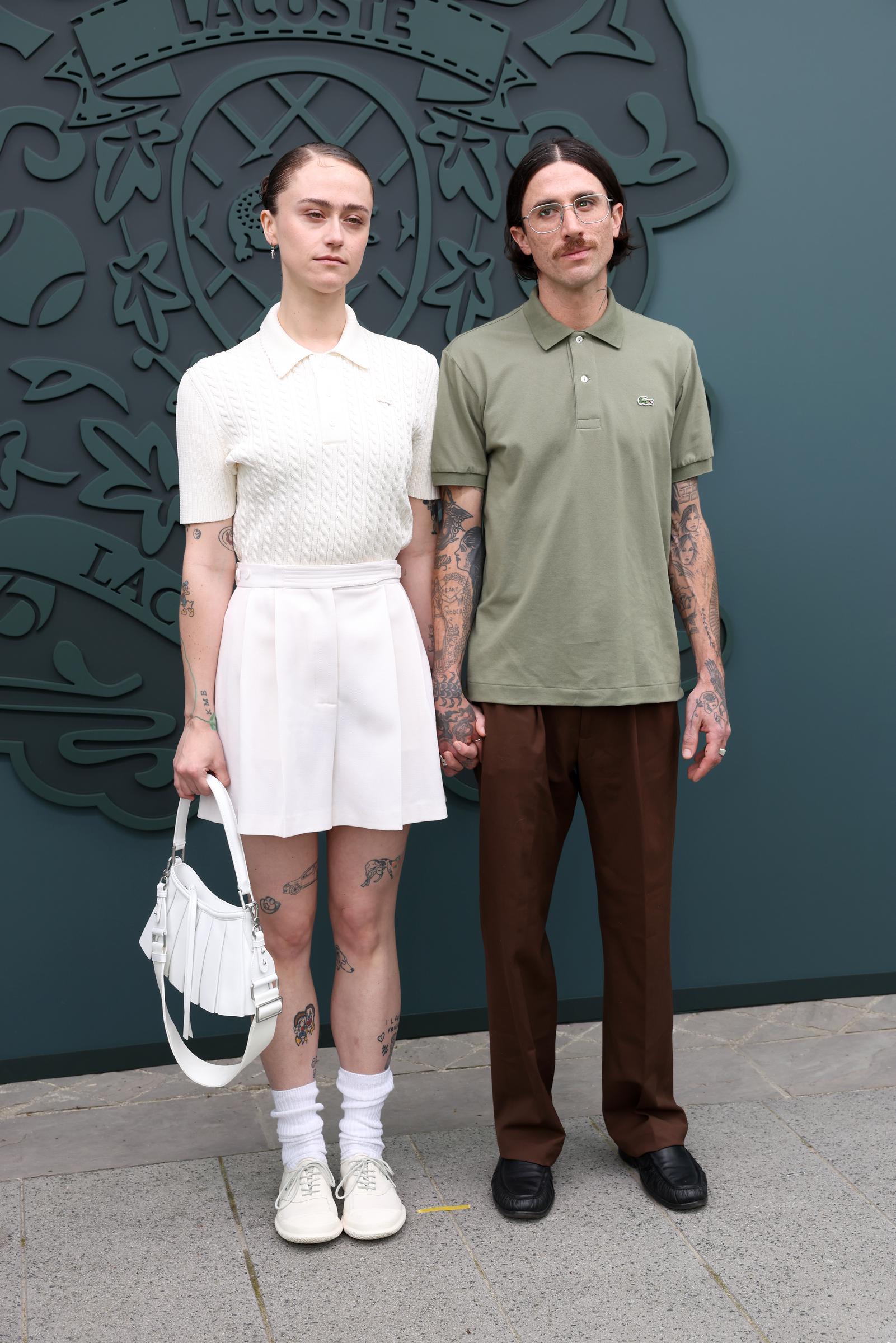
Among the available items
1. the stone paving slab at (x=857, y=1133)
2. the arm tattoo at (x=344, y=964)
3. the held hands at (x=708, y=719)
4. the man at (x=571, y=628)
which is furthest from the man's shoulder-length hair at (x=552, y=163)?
the stone paving slab at (x=857, y=1133)

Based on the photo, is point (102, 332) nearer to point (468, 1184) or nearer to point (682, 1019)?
point (468, 1184)

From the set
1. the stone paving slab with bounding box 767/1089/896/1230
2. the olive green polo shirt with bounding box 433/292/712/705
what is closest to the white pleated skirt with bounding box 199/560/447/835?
the olive green polo shirt with bounding box 433/292/712/705

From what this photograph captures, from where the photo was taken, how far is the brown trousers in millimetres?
2436

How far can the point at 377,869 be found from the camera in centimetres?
242

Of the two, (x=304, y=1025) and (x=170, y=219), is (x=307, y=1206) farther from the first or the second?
(x=170, y=219)

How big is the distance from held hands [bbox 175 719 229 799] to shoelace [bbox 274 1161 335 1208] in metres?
0.74

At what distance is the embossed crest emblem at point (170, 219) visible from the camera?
2.90 m

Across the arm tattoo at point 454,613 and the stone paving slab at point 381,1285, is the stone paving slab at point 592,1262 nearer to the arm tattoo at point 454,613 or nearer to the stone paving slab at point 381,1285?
the stone paving slab at point 381,1285

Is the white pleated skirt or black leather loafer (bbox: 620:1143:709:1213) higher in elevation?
the white pleated skirt

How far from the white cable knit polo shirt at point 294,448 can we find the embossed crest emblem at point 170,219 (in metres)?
0.76

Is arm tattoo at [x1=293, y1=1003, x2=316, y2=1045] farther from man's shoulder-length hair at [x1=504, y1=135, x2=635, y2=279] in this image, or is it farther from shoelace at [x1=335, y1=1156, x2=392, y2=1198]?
man's shoulder-length hair at [x1=504, y1=135, x2=635, y2=279]

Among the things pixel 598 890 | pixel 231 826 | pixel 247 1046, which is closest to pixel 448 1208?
pixel 247 1046

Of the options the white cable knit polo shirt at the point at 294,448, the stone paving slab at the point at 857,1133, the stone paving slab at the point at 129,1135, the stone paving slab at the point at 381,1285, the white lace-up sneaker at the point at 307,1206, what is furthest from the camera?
the stone paving slab at the point at 129,1135

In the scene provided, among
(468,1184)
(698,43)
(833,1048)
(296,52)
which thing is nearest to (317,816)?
(468,1184)
